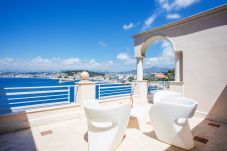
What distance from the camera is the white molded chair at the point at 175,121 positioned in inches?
75.7

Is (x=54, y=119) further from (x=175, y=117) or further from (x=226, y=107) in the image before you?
(x=226, y=107)

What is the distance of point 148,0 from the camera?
20.4ft

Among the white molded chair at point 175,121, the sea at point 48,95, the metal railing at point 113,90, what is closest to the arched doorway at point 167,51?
the metal railing at point 113,90

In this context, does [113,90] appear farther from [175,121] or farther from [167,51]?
[175,121]

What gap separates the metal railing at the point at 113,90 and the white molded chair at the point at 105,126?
2695mm

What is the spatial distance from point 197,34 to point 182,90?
1.79 meters

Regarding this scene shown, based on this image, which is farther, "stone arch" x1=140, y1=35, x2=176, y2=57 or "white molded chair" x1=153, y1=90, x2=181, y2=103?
"stone arch" x1=140, y1=35, x2=176, y2=57

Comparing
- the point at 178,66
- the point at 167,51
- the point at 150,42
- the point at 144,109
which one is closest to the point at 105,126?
the point at 144,109

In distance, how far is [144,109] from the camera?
11.5ft

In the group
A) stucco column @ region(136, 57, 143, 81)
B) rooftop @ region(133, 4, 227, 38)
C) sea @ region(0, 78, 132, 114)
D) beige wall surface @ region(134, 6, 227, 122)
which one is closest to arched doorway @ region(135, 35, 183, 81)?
stucco column @ region(136, 57, 143, 81)

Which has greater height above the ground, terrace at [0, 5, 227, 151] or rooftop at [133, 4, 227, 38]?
rooftop at [133, 4, 227, 38]

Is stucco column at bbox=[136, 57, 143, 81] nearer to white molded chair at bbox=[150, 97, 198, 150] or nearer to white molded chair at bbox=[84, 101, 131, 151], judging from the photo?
white molded chair at bbox=[150, 97, 198, 150]

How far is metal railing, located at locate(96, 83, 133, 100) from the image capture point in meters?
4.77

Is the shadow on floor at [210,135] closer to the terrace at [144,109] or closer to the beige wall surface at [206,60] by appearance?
the terrace at [144,109]
